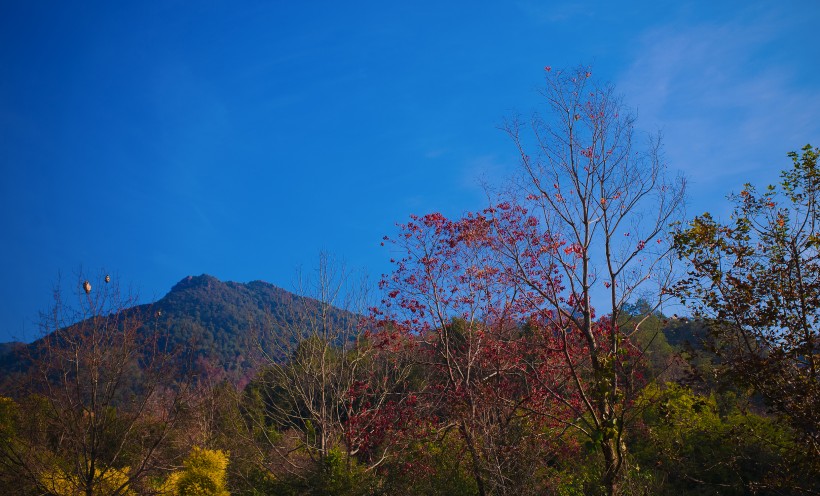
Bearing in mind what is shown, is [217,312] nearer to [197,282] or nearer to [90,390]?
[197,282]

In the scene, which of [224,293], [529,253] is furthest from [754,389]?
[224,293]

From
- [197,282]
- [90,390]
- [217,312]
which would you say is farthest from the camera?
[197,282]

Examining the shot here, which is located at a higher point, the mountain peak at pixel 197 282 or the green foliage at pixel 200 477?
the mountain peak at pixel 197 282

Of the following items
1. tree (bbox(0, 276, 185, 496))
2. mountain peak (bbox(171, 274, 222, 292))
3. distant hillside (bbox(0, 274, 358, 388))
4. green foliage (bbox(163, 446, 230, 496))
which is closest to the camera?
tree (bbox(0, 276, 185, 496))

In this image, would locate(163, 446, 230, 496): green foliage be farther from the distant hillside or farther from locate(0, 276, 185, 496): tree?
the distant hillside

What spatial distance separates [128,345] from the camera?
11.2 m

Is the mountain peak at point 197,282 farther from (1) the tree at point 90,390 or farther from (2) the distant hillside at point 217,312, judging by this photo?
(1) the tree at point 90,390

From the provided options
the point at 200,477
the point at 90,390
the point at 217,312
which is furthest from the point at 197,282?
the point at 90,390

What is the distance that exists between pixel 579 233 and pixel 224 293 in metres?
93.1

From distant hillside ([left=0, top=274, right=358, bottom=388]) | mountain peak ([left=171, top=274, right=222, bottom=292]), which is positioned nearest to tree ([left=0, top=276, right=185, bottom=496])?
distant hillside ([left=0, top=274, right=358, bottom=388])

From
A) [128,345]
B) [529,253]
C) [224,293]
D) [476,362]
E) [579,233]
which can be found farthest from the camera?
[224,293]

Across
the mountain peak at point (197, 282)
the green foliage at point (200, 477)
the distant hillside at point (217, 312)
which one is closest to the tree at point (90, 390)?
the green foliage at point (200, 477)

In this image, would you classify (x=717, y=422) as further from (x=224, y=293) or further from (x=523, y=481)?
(x=224, y=293)

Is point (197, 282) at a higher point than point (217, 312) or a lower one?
higher
